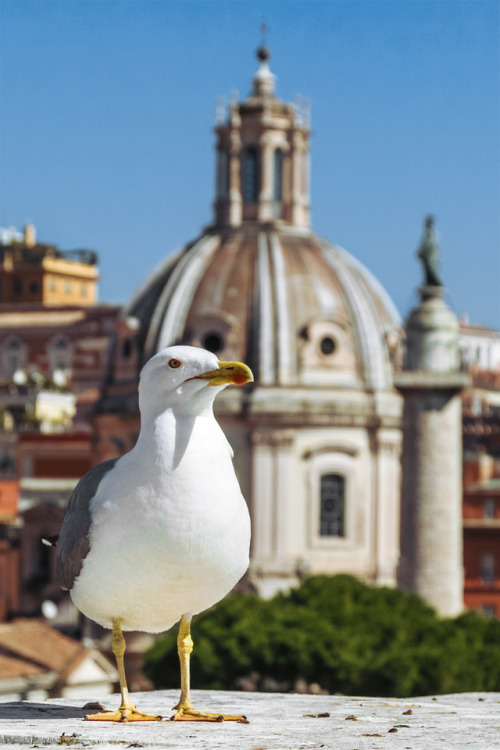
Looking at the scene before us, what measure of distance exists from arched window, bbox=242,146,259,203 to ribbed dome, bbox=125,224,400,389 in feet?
9.29

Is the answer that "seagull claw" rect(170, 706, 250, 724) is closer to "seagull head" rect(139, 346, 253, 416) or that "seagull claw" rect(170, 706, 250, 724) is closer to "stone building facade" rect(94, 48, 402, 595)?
"seagull head" rect(139, 346, 253, 416)

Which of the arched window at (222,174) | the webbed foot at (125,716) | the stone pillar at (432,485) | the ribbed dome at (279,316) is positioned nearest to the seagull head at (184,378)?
the webbed foot at (125,716)

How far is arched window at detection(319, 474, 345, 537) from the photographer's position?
5922 cm

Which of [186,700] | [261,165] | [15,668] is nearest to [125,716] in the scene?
[186,700]

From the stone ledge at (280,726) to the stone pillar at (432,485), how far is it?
36.5 meters

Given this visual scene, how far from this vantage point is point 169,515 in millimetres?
9117

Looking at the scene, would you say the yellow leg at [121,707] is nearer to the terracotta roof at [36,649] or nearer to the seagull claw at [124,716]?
the seagull claw at [124,716]

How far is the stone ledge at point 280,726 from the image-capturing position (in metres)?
8.70

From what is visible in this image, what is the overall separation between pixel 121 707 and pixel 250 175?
54.5m

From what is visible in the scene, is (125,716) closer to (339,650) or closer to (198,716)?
(198,716)

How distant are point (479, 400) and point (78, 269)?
21.3 metres

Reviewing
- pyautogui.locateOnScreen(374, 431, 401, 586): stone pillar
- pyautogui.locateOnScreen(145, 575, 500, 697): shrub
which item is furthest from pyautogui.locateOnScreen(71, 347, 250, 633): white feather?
pyautogui.locateOnScreen(374, 431, 401, 586): stone pillar

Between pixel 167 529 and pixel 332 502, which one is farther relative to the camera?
pixel 332 502

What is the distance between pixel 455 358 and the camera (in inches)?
1972
